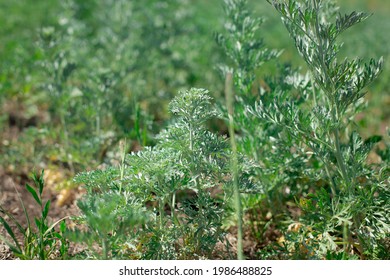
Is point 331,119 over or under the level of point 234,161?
over

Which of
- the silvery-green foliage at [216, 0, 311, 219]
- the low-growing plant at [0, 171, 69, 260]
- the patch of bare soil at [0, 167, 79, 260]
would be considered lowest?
the low-growing plant at [0, 171, 69, 260]

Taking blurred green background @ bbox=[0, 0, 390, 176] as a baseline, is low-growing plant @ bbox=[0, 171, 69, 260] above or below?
below

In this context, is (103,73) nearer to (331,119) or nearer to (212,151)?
(212,151)

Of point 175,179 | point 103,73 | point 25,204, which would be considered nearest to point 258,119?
point 175,179

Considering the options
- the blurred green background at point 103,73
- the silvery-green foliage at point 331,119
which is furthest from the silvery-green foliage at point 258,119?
the blurred green background at point 103,73

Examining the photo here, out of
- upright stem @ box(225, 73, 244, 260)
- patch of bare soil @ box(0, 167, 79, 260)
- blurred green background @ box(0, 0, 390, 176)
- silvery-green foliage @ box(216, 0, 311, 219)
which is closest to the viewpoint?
upright stem @ box(225, 73, 244, 260)

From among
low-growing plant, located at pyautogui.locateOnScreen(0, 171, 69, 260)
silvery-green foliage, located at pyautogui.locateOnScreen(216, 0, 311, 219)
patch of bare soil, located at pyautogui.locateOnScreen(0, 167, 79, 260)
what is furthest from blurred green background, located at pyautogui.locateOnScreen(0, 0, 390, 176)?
low-growing plant, located at pyautogui.locateOnScreen(0, 171, 69, 260)

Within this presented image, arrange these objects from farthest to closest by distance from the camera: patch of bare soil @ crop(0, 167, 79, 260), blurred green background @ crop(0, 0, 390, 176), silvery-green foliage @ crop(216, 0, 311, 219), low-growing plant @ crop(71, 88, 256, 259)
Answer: blurred green background @ crop(0, 0, 390, 176) → patch of bare soil @ crop(0, 167, 79, 260) → silvery-green foliage @ crop(216, 0, 311, 219) → low-growing plant @ crop(71, 88, 256, 259)

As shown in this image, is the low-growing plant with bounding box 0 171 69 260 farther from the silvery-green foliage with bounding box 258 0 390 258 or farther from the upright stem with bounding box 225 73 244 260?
the silvery-green foliage with bounding box 258 0 390 258

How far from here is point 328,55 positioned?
8.56ft

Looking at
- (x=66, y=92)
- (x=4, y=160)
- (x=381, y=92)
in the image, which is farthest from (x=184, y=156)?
(x=381, y=92)

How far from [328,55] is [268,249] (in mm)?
1145

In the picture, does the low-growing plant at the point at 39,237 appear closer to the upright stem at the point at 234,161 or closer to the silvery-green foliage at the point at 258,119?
the upright stem at the point at 234,161

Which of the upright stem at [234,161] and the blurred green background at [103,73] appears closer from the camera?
the upright stem at [234,161]
